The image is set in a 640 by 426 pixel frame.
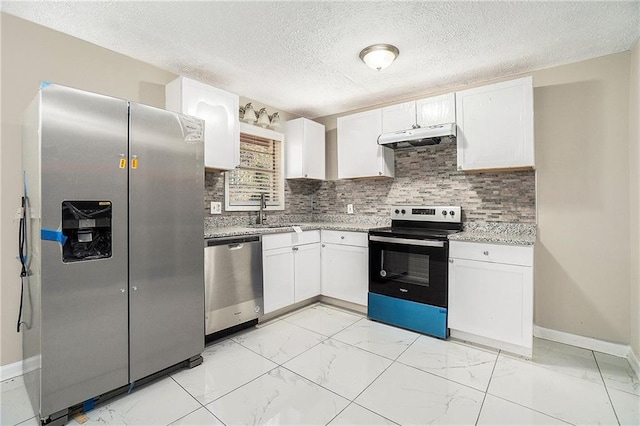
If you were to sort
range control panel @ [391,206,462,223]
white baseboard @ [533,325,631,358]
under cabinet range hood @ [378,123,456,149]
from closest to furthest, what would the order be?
white baseboard @ [533,325,631,358]
under cabinet range hood @ [378,123,456,149]
range control panel @ [391,206,462,223]

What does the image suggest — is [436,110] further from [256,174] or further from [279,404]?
[279,404]

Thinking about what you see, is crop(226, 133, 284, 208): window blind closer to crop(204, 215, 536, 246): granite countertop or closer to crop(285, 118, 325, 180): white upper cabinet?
crop(285, 118, 325, 180): white upper cabinet

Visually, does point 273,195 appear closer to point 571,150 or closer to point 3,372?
point 3,372

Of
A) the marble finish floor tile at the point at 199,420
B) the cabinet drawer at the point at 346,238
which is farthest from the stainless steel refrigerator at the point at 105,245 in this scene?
the cabinet drawer at the point at 346,238

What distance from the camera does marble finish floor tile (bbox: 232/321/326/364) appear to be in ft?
7.93

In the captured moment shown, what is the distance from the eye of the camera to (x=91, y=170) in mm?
1705

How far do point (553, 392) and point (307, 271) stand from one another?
222cm

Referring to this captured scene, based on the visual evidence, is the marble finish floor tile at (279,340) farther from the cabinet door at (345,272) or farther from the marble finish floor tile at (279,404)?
the cabinet door at (345,272)

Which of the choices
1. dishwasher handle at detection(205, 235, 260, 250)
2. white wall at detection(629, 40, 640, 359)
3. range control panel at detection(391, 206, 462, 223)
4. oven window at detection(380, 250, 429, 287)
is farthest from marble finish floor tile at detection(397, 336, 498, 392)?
dishwasher handle at detection(205, 235, 260, 250)

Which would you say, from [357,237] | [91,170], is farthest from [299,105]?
[91,170]

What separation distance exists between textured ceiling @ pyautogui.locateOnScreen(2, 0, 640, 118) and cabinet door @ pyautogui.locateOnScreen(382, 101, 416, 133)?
0.85ft

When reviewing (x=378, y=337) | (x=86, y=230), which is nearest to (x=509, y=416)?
(x=378, y=337)

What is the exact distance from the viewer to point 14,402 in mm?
1799

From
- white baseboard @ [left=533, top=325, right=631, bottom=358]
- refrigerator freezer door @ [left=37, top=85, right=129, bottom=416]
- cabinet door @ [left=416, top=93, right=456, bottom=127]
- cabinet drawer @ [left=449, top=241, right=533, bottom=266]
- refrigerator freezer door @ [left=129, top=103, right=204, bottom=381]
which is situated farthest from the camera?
cabinet door @ [left=416, top=93, right=456, bottom=127]
